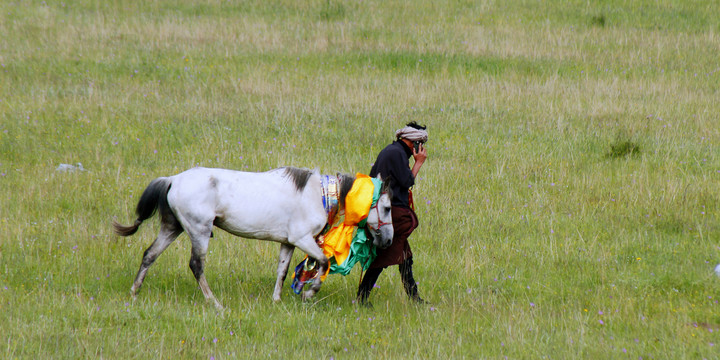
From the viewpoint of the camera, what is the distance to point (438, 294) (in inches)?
272

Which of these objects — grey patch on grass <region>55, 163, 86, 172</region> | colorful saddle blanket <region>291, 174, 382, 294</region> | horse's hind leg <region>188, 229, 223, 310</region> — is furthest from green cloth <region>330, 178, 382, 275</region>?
grey patch on grass <region>55, 163, 86, 172</region>

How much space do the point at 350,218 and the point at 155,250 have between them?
1.87m

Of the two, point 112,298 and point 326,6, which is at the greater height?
point 326,6

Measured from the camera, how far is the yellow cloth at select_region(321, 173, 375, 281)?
6.04m

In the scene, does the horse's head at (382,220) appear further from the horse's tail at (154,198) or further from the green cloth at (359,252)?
the horse's tail at (154,198)

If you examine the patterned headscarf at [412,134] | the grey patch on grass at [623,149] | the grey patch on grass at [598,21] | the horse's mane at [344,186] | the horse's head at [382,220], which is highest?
the patterned headscarf at [412,134]

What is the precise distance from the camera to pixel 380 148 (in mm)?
11352

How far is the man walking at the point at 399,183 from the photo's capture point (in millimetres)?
6211

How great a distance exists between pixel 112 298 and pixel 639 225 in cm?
619

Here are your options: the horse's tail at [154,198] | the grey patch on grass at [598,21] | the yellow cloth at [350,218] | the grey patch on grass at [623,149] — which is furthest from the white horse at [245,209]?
the grey patch on grass at [598,21]

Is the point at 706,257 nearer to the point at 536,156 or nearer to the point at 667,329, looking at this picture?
the point at 667,329

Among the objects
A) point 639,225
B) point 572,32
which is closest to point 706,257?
point 639,225

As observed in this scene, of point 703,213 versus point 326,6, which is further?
point 326,6

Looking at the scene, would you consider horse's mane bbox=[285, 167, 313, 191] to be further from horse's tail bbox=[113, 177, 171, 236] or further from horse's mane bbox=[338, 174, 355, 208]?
horse's tail bbox=[113, 177, 171, 236]
